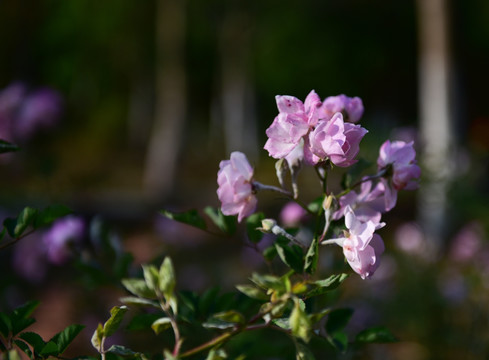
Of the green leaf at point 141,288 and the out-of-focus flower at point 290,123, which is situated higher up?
the out-of-focus flower at point 290,123

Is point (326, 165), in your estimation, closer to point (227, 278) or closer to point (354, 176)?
point (354, 176)

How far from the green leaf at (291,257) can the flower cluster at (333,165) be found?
0.13ft

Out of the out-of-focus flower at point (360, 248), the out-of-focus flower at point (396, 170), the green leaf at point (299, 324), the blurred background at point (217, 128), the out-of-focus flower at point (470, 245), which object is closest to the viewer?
the green leaf at point (299, 324)

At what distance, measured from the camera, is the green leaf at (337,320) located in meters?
0.85

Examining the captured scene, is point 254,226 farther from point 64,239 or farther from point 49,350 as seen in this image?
point 64,239

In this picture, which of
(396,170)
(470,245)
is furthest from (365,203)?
(470,245)

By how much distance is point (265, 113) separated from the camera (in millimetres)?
17984

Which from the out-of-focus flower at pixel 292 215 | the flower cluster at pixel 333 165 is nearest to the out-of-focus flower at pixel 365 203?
the flower cluster at pixel 333 165

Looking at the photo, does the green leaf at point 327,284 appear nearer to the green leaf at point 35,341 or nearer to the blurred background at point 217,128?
the blurred background at point 217,128

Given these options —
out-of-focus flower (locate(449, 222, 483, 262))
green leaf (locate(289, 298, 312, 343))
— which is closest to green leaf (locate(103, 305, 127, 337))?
green leaf (locate(289, 298, 312, 343))

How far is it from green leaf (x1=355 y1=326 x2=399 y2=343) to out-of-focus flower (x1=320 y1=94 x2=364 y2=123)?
31 cm

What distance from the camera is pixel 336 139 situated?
675 mm

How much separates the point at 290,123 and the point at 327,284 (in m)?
0.20

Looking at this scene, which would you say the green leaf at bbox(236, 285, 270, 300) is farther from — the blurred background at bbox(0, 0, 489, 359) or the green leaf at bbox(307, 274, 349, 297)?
the blurred background at bbox(0, 0, 489, 359)
